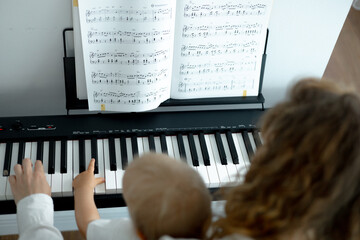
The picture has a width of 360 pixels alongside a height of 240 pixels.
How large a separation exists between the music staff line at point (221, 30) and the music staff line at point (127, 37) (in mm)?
83

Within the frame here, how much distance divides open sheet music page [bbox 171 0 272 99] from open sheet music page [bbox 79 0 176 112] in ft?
0.16

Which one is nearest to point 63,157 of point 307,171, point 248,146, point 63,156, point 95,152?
point 63,156

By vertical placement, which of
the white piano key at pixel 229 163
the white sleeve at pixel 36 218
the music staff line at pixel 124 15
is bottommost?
the white sleeve at pixel 36 218

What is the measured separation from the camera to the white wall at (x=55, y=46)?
141 cm

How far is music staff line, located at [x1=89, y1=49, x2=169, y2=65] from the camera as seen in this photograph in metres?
1.42

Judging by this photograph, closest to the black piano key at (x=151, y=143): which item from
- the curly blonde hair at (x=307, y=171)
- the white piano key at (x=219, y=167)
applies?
the white piano key at (x=219, y=167)

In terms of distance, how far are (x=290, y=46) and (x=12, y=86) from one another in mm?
1055

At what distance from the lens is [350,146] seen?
716mm

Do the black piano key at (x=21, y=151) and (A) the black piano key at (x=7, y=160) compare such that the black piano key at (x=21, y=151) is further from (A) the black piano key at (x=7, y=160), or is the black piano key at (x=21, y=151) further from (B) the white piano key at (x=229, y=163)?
(B) the white piano key at (x=229, y=163)

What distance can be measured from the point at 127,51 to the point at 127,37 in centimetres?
5

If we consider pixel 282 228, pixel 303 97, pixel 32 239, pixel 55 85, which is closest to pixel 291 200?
pixel 282 228

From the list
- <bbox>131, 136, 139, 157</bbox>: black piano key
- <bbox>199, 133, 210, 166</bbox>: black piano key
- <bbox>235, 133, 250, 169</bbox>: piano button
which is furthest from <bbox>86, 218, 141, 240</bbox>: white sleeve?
<bbox>235, 133, 250, 169</bbox>: piano button

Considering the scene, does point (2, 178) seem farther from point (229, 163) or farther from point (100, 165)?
point (229, 163)

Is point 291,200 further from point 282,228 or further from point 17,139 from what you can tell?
point 17,139
